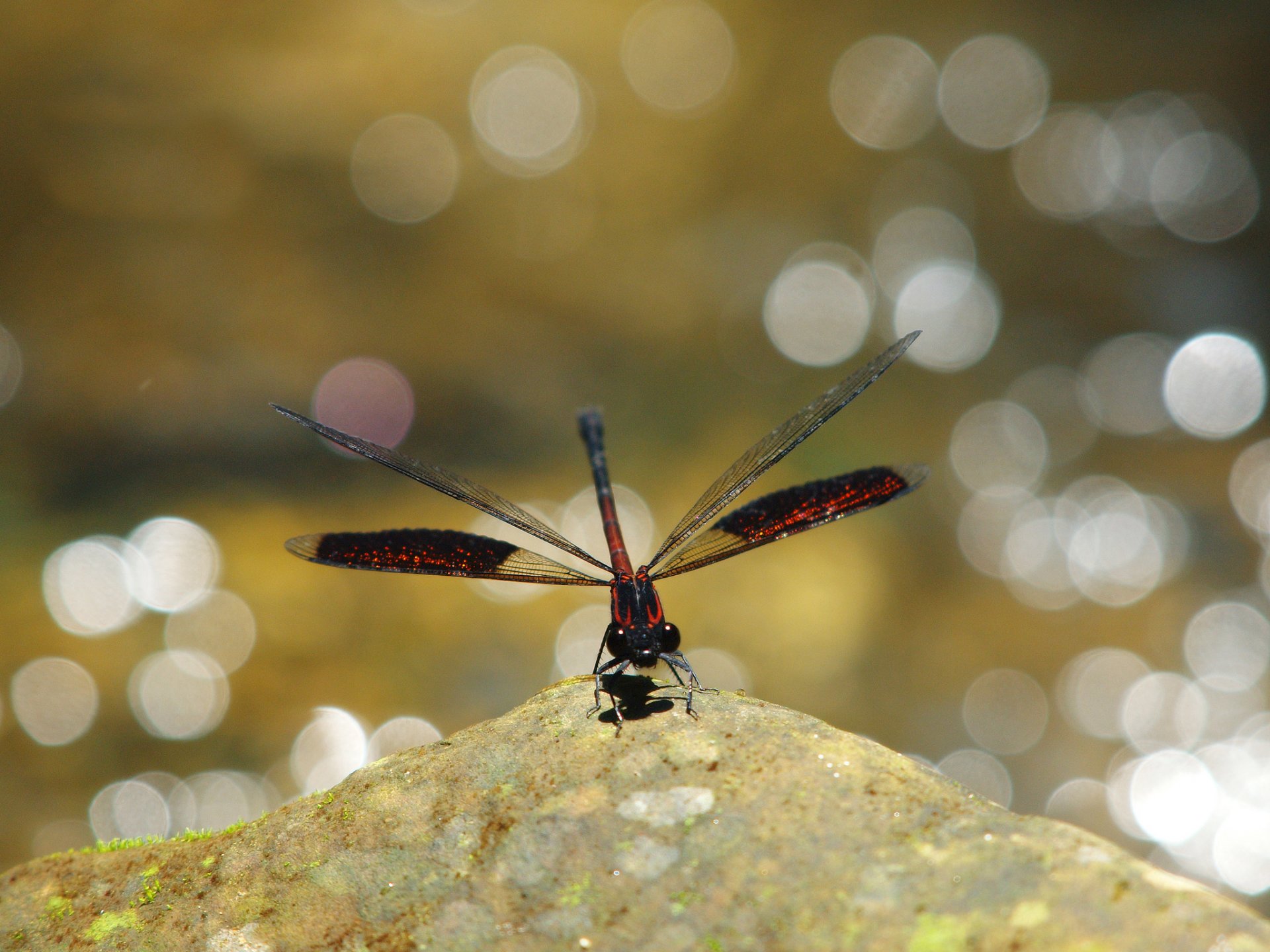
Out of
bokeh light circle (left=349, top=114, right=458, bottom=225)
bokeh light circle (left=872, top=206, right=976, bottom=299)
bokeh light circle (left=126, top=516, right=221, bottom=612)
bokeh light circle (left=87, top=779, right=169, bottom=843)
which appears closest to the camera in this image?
bokeh light circle (left=87, top=779, right=169, bottom=843)

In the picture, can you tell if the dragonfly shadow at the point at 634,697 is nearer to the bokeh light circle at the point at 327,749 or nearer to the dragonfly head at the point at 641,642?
the dragonfly head at the point at 641,642

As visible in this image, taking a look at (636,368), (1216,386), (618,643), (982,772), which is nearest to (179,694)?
(636,368)

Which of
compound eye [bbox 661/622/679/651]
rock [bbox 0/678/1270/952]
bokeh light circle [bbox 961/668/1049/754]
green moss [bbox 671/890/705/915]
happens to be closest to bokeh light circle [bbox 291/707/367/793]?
rock [bbox 0/678/1270/952]

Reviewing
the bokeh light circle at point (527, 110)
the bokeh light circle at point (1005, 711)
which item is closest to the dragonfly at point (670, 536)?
the bokeh light circle at point (1005, 711)

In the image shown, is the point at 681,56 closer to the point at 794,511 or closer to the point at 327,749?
the point at 794,511

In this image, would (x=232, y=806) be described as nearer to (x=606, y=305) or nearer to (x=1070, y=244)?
(x=606, y=305)

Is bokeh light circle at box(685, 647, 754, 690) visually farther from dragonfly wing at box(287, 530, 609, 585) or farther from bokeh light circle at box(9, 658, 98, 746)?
bokeh light circle at box(9, 658, 98, 746)
